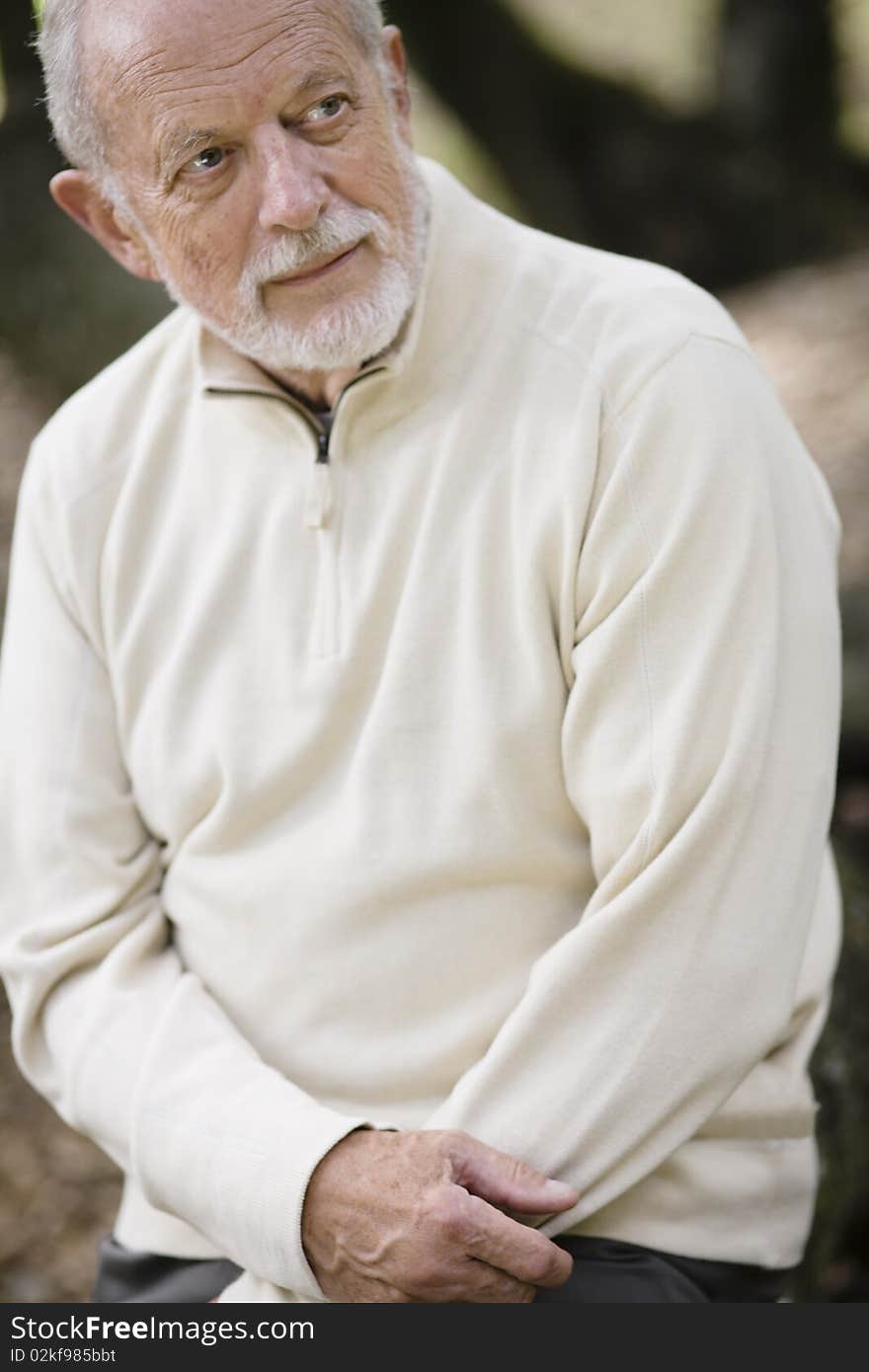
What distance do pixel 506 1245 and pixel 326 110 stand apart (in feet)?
4.68

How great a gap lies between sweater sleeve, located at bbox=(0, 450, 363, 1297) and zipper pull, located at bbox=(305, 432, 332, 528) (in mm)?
414

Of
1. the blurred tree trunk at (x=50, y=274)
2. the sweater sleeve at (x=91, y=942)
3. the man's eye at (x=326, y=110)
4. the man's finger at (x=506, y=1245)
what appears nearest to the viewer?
the man's finger at (x=506, y=1245)

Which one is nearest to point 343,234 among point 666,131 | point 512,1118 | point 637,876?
point 637,876

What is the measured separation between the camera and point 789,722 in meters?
1.78

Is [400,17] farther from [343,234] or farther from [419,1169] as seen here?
[419,1169]

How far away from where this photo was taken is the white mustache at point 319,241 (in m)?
1.85

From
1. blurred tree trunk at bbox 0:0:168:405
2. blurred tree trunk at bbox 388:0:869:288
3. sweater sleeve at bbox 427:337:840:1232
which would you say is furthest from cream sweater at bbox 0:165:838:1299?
blurred tree trunk at bbox 388:0:869:288

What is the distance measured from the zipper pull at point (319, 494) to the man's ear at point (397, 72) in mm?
475

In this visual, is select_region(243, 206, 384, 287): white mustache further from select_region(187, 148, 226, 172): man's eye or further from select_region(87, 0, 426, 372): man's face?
select_region(187, 148, 226, 172): man's eye

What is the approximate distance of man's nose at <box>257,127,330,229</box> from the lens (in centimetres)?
181

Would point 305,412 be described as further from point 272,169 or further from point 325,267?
point 272,169

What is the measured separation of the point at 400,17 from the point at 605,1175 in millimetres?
5476

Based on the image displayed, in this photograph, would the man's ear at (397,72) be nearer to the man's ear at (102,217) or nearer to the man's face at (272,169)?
the man's face at (272,169)

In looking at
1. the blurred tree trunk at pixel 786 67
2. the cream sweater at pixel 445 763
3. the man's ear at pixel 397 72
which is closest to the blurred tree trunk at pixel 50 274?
the cream sweater at pixel 445 763
